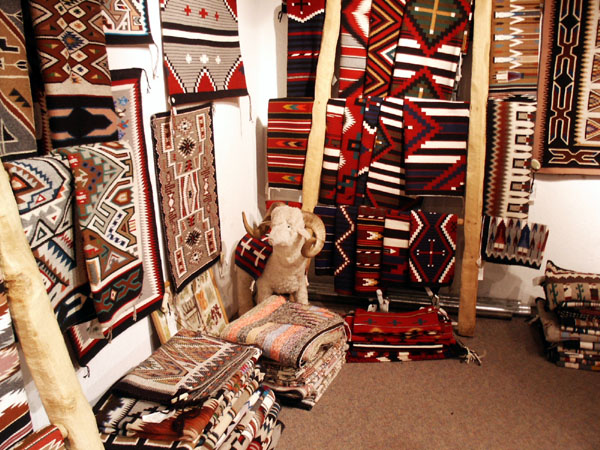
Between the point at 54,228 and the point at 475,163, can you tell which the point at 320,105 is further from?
the point at 54,228

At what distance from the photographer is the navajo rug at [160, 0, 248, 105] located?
2.15 meters

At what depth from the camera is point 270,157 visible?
3156 mm

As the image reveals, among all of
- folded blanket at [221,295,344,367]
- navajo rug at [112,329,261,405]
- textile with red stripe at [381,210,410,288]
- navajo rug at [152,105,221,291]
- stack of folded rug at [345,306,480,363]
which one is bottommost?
stack of folded rug at [345,306,480,363]

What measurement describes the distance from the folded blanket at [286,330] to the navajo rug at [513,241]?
107cm

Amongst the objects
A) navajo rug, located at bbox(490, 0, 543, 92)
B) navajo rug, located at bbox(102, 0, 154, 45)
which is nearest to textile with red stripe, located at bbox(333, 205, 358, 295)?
navajo rug, located at bbox(490, 0, 543, 92)

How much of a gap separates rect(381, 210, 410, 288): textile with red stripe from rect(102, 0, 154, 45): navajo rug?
169 centimetres

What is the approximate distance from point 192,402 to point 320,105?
1937 mm

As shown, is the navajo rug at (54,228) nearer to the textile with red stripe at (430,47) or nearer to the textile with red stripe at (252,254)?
the textile with red stripe at (252,254)

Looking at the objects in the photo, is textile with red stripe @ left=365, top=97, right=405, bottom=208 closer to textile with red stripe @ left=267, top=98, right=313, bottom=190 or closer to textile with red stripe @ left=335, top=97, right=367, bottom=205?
textile with red stripe @ left=335, top=97, right=367, bottom=205

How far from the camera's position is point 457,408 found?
234 centimetres

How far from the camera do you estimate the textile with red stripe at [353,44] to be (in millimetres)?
2971

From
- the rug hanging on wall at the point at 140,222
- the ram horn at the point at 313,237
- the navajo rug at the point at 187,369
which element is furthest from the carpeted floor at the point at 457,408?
the rug hanging on wall at the point at 140,222

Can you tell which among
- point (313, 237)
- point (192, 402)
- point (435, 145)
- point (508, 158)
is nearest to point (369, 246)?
point (313, 237)

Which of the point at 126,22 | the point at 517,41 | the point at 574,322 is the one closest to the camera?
the point at 126,22
